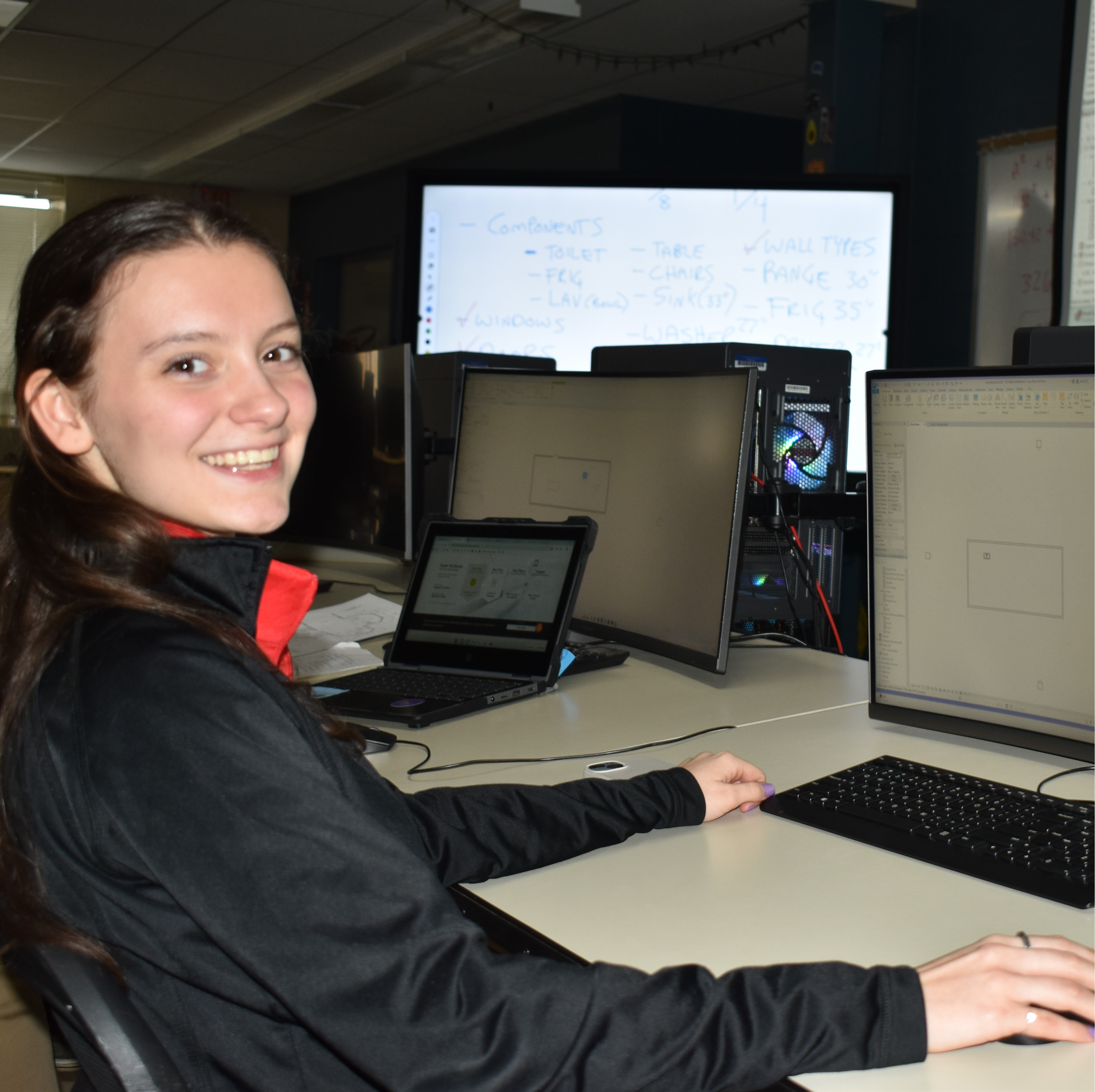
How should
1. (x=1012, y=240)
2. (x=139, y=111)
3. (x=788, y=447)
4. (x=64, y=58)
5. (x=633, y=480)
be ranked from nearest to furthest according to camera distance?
(x=633, y=480) → (x=788, y=447) → (x=1012, y=240) → (x=64, y=58) → (x=139, y=111)

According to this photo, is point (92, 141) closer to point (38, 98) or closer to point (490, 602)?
point (38, 98)

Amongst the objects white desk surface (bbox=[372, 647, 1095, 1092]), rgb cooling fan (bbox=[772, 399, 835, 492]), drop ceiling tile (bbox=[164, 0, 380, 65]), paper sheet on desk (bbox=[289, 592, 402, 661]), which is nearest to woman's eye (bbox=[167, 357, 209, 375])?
white desk surface (bbox=[372, 647, 1095, 1092])

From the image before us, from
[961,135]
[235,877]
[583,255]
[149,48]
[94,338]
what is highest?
[149,48]

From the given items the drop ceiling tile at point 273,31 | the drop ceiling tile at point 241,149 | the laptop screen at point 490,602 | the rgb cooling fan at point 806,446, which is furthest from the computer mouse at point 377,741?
the drop ceiling tile at point 241,149

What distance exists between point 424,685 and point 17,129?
7077 millimetres

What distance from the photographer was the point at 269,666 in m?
0.75

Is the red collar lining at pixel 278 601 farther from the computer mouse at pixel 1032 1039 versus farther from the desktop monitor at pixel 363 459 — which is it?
the desktop monitor at pixel 363 459

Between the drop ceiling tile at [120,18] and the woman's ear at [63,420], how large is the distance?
446 cm

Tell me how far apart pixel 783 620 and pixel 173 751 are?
1491 millimetres

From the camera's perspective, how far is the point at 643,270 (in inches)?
151

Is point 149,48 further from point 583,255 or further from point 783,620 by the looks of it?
point 783,620

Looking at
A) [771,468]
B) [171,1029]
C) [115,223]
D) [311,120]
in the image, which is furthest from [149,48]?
[171,1029]

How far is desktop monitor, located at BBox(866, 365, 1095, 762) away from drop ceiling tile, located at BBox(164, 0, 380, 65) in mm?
4239

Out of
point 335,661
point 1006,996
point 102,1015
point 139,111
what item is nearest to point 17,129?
point 139,111
